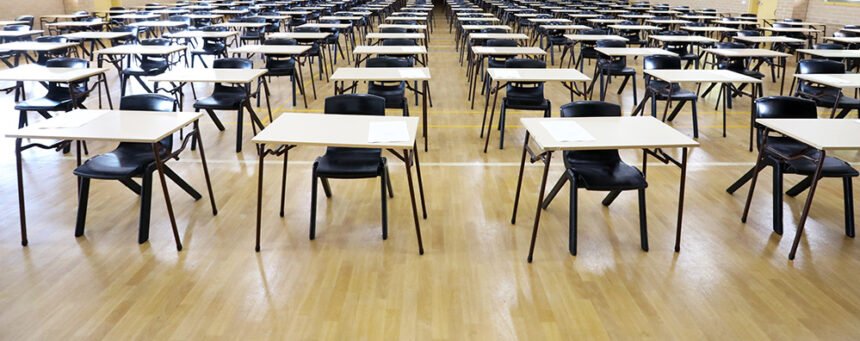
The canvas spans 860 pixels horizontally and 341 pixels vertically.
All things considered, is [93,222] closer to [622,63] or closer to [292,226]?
[292,226]

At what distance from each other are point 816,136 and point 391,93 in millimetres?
3590

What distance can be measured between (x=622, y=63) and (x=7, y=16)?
42.8ft

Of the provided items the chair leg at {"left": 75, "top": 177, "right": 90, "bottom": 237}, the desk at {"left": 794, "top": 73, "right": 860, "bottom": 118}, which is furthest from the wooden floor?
the desk at {"left": 794, "top": 73, "right": 860, "bottom": 118}

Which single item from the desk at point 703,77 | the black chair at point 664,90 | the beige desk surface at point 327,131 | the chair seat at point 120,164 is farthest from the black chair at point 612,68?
the chair seat at point 120,164

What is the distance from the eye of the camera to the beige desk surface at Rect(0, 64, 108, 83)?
477cm

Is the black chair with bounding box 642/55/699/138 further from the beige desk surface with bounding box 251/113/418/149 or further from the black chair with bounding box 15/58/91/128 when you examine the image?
the black chair with bounding box 15/58/91/128

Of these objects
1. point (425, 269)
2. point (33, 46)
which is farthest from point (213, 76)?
point (33, 46)

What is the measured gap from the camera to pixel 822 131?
3373mm

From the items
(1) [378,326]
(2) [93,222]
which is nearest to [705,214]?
(1) [378,326]

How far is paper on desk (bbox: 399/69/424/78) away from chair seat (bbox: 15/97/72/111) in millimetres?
3112

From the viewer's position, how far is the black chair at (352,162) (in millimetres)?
3471

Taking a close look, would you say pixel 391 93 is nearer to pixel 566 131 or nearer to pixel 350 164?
pixel 350 164

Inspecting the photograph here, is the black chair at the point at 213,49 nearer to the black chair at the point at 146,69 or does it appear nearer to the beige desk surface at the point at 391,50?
the black chair at the point at 146,69

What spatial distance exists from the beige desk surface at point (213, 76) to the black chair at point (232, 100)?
0.17m
